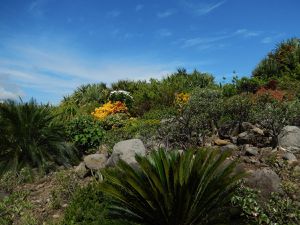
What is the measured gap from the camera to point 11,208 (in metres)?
8.12

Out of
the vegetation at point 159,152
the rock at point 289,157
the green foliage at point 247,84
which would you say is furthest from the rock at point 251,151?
the green foliage at point 247,84

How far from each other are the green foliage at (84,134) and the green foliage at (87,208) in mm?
3842

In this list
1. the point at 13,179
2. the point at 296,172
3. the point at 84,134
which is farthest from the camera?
the point at 84,134

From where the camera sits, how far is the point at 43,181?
1012 cm

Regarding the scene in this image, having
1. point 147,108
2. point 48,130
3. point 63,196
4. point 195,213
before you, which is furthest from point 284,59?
point 195,213

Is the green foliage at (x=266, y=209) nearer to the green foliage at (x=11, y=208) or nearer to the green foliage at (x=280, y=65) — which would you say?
the green foliage at (x=11, y=208)

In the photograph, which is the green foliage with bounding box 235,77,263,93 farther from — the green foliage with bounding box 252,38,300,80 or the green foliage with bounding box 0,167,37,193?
the green foliage with bounding box 0,167,37,193

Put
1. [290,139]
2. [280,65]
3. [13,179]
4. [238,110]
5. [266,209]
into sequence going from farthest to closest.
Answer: [280,65] < [238,110] < [13,179] < [290,139] < [266,209]

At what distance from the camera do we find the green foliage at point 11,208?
25.0ft

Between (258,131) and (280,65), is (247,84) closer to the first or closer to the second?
(280,65)

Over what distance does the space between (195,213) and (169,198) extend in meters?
0.38

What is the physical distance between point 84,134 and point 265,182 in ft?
20.0

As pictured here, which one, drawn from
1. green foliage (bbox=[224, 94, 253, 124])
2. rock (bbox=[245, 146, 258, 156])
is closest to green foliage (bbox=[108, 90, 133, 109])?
green foliage (bbox=[224, 94, 253, 124])

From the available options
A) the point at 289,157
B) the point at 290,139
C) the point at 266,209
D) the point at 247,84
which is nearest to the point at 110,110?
the point at 247,84
